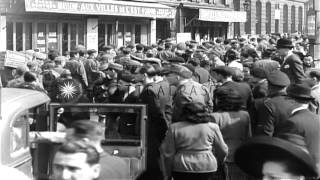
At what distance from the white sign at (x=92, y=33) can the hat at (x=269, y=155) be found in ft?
77.0

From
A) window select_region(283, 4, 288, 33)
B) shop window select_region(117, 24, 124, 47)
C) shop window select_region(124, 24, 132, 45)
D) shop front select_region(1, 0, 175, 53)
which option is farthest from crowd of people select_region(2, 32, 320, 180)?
window select_region(283, 4, 288, 33)

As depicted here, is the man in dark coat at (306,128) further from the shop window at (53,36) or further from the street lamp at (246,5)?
the street lamp at (246,5)

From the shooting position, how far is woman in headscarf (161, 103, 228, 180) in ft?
22.0

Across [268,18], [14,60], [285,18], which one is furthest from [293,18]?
[14,60]

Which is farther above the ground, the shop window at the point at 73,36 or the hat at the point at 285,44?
Result: the shop window at the point at 73,36

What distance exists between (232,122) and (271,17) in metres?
47.8

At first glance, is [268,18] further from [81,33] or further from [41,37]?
[41,37]

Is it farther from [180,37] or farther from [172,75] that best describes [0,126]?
[180,37]

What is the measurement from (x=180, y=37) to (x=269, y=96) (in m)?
16.4

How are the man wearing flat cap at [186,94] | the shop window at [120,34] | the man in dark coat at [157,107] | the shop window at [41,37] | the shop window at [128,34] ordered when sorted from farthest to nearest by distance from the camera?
1. the shop window at [128,34]
2. the shop window at [120,34]
3. the shop window at [41,37]
4. the man in dark coat at [157,107]
5. the man wearing flat cap at [186,94]

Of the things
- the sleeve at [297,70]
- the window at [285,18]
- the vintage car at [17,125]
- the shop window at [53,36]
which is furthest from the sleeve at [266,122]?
the window at [285,18]

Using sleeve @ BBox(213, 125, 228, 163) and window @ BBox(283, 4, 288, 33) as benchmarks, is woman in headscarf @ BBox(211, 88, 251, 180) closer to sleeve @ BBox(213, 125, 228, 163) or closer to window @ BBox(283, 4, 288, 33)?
sleeve @ BBox(213, 125, 228, 163)

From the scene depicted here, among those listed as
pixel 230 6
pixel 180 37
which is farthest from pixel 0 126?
pixel 230 6

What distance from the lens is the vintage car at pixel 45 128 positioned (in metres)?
5.26
